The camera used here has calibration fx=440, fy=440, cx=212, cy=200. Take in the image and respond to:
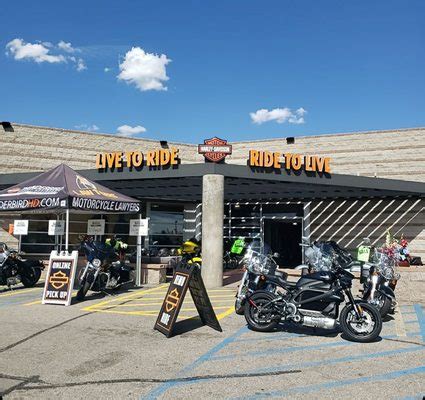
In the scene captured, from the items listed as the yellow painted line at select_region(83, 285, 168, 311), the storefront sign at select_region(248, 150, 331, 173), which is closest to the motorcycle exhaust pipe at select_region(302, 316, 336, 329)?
the yellow painted line at select_region(83, 285, 168, 311)

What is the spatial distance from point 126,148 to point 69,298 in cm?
1294

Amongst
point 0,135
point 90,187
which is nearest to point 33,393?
point 90,187

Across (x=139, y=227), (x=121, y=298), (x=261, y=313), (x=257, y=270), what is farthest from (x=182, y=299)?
(x=139, y=227)

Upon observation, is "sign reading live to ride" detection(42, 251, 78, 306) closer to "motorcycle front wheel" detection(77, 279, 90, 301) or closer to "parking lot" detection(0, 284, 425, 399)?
"motorcycle front wheel" detection(77, 279, 90, 301)

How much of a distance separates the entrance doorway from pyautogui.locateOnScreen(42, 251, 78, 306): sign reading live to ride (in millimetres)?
13512

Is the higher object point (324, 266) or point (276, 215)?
point (276, 215)

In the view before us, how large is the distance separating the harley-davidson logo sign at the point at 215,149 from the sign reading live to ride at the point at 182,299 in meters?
5.67

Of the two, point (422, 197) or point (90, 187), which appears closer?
point (90, 187)

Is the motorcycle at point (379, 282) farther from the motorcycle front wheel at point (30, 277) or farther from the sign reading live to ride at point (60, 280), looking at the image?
the motorcycle front wheel at point (30, 277)

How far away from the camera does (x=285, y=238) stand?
23688mm

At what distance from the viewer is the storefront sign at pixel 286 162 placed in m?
13.5

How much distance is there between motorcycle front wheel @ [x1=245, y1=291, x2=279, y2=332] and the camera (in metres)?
7.50

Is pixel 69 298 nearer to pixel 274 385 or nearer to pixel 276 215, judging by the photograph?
pixel 274 385

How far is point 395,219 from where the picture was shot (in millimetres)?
19969
